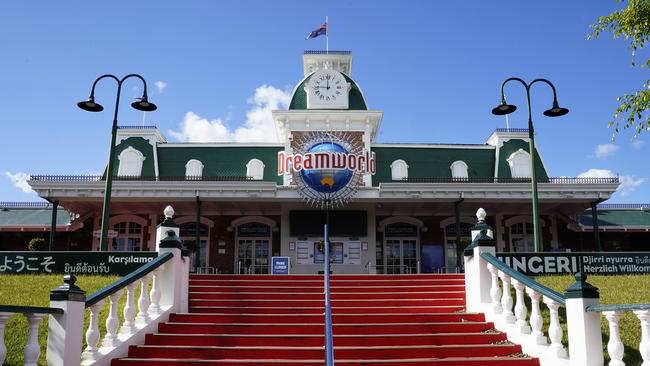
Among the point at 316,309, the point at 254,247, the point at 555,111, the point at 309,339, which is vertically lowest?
the point at 309,339

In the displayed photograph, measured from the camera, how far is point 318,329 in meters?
8.30

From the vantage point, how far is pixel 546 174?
2616 centimetres

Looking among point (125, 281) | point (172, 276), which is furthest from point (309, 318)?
point (125, 281)

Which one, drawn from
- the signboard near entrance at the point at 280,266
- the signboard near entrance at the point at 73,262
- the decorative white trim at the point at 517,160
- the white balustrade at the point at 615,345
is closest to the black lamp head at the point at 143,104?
the signboard near entrance at the point at 73,262

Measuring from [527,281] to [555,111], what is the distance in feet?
29.4

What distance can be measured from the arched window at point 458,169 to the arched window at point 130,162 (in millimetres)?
14826

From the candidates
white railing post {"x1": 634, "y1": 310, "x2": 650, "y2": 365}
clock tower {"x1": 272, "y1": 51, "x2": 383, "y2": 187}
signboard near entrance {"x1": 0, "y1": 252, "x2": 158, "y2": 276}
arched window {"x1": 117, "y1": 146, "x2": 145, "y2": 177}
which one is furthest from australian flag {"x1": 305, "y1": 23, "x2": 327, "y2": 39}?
white railing post {"x1": 634, "y1": 310, "x2": 650, "y2": 365}

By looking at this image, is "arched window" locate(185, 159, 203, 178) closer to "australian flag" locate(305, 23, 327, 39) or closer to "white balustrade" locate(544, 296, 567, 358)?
"australian flag" locate(305, 23, 327, 39)

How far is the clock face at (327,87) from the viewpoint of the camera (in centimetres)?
2525

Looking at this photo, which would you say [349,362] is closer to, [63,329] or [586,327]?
[586,327]

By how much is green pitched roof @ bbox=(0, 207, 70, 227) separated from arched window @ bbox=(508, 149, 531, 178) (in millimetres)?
20976

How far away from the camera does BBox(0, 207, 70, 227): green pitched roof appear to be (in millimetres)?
24750

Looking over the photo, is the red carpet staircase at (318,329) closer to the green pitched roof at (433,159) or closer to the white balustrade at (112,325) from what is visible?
the white balustrade at (112,325)

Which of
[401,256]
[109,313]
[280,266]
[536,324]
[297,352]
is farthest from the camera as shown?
[401,256]
